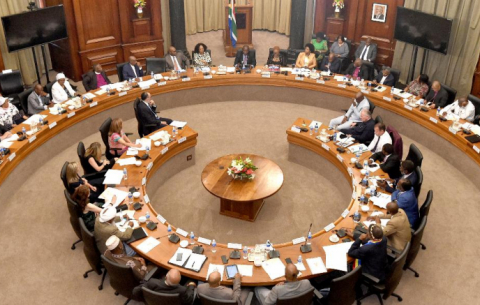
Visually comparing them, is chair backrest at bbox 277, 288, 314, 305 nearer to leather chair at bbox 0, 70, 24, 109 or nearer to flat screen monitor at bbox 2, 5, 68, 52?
leather chair at bbox 0, 70, 24, 109

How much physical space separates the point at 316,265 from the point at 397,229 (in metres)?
1.21

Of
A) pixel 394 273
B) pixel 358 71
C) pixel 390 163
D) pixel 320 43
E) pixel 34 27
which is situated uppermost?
pixel 34 27

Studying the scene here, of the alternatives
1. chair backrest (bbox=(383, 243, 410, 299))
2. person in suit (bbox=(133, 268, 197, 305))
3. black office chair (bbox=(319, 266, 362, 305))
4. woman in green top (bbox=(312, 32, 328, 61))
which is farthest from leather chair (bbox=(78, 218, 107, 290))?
woman in green top (bbox=(312, 32, 328, 61))

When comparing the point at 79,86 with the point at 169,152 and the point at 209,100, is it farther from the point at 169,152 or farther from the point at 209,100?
the point at 169,152

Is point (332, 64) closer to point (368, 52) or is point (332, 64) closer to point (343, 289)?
point (368, 52)

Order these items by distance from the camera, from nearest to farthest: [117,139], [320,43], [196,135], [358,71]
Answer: [117,139]
[196,135]
[358,71]
[320,43]

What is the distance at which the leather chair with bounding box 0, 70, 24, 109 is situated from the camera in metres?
10.1

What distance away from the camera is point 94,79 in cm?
1062

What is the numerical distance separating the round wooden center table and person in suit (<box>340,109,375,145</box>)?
192 centimetres

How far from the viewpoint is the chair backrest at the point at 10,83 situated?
33.3ft

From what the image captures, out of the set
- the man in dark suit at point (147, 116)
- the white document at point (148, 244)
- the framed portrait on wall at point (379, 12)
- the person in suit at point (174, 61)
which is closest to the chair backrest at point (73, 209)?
the white document at point (148, 244)

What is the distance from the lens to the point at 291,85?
11234 mm

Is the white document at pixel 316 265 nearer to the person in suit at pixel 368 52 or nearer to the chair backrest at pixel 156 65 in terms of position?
the chair backrest at pixel 156 65

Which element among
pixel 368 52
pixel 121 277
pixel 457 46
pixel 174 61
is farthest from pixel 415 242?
pixel 174 61
